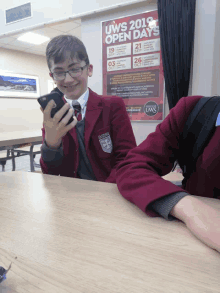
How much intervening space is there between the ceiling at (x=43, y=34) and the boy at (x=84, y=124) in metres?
2.76

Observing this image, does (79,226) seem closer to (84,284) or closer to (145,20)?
(84,284)

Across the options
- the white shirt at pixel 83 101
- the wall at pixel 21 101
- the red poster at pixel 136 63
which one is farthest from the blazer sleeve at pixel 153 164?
Result: the wall at pixel 21 101

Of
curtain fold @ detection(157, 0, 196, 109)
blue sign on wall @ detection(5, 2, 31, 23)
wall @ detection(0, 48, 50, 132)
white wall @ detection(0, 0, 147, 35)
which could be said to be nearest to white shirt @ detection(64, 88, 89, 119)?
curtain fold @ detection(157, 0, 196, 109)

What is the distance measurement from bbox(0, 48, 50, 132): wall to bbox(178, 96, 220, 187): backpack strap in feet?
17.8

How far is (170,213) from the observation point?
50cm

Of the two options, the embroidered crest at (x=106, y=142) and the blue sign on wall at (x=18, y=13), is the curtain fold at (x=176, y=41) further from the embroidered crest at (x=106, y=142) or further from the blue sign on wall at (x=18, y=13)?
the blue sign on wall at (x=18, y=13)

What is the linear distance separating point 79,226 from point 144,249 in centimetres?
16

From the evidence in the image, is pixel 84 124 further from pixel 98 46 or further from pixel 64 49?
pixel 98 46

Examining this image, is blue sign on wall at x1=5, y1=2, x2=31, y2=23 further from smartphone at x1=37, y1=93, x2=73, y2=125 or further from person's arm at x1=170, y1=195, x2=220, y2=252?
person's arm at x1=170, y1=195, x2=220, y2=252

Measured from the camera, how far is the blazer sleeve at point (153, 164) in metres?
0.54

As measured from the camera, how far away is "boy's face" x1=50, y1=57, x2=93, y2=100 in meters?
1.08

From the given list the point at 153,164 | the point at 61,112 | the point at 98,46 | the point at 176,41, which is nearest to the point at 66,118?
the point at 61,112

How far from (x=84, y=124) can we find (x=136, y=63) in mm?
1678

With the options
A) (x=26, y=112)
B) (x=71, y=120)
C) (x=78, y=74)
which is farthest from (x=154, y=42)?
(x=26, y=112)
